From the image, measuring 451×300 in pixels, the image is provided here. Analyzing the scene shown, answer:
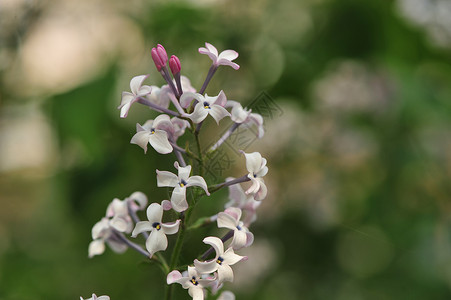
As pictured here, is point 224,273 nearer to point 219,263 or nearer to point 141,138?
point 219,263

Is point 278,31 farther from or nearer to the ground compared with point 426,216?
farther from the ground

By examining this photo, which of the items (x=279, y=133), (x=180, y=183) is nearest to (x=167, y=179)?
(x=180, y=183)

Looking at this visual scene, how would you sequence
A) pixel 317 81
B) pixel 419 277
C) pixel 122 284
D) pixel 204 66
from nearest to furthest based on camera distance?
pixel 204 66 < pixel 122 284 < pixel 419 277 < pixel 317 81

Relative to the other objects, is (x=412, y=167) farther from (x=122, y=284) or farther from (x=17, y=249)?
(x=17, y=249)

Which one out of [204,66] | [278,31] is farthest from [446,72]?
[204,66]

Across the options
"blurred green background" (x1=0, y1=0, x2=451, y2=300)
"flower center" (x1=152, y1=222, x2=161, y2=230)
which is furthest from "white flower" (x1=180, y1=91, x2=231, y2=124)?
"blurred green background" (x1=0, y1=0, x2=451, y2=300)

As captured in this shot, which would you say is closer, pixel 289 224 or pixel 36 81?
pixel 36 81

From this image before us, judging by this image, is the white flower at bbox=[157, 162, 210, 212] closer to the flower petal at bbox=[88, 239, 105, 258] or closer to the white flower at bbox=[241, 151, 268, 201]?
the white flower at bbox=[241, 151, 268, 201]
